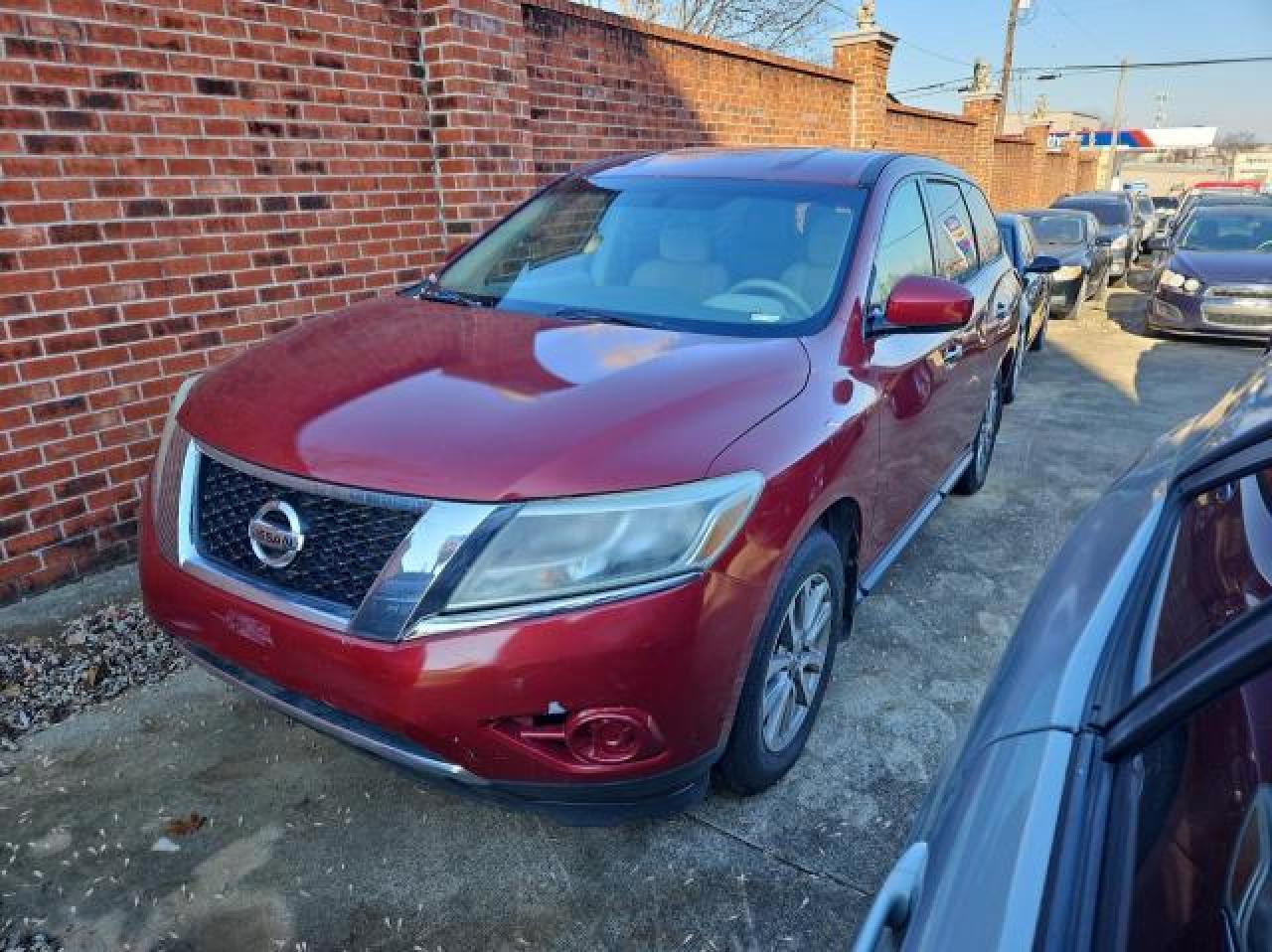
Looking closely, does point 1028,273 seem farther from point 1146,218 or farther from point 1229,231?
point 1146,218

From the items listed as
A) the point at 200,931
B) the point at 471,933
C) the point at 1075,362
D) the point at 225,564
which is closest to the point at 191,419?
the point at 225,564

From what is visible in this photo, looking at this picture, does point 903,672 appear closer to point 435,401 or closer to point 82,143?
point 435,401

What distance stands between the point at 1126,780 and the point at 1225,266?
34.9 feet

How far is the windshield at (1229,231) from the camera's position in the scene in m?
10.2

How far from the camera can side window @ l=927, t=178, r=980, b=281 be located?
3.71 m

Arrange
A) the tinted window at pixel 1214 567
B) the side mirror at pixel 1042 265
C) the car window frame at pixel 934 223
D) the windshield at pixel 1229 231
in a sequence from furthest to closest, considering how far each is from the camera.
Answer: the windshield at pixel 1229 231 < the side mirror at pixel 1042 265 < the car window frame at pixel 934 223 < the tinted window at pixel 1214 567

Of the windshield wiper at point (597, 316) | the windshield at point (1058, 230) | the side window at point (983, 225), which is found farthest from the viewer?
the windshield at point (1058, 230)

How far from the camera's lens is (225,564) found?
80.3 inches

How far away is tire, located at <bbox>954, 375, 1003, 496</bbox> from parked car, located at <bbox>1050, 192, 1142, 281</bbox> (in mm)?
10759

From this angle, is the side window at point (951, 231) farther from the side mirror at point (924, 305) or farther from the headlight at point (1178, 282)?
the headlight at point (1178, 282)

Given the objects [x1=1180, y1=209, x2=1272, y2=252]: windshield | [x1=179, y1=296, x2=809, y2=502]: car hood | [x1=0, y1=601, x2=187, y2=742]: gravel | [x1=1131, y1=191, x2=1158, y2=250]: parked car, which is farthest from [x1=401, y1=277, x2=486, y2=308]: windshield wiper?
[x1=1131, y1=191, x2=1158, y2=250]: parked car

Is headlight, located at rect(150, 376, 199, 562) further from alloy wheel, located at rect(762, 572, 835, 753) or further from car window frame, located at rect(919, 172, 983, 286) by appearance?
car window frame, located at rect(919, 172, 983, 286)

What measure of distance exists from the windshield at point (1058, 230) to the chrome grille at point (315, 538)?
1217cm

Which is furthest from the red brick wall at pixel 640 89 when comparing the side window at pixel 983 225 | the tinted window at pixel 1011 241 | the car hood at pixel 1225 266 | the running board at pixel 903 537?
the car hood at pixel 1225 266
